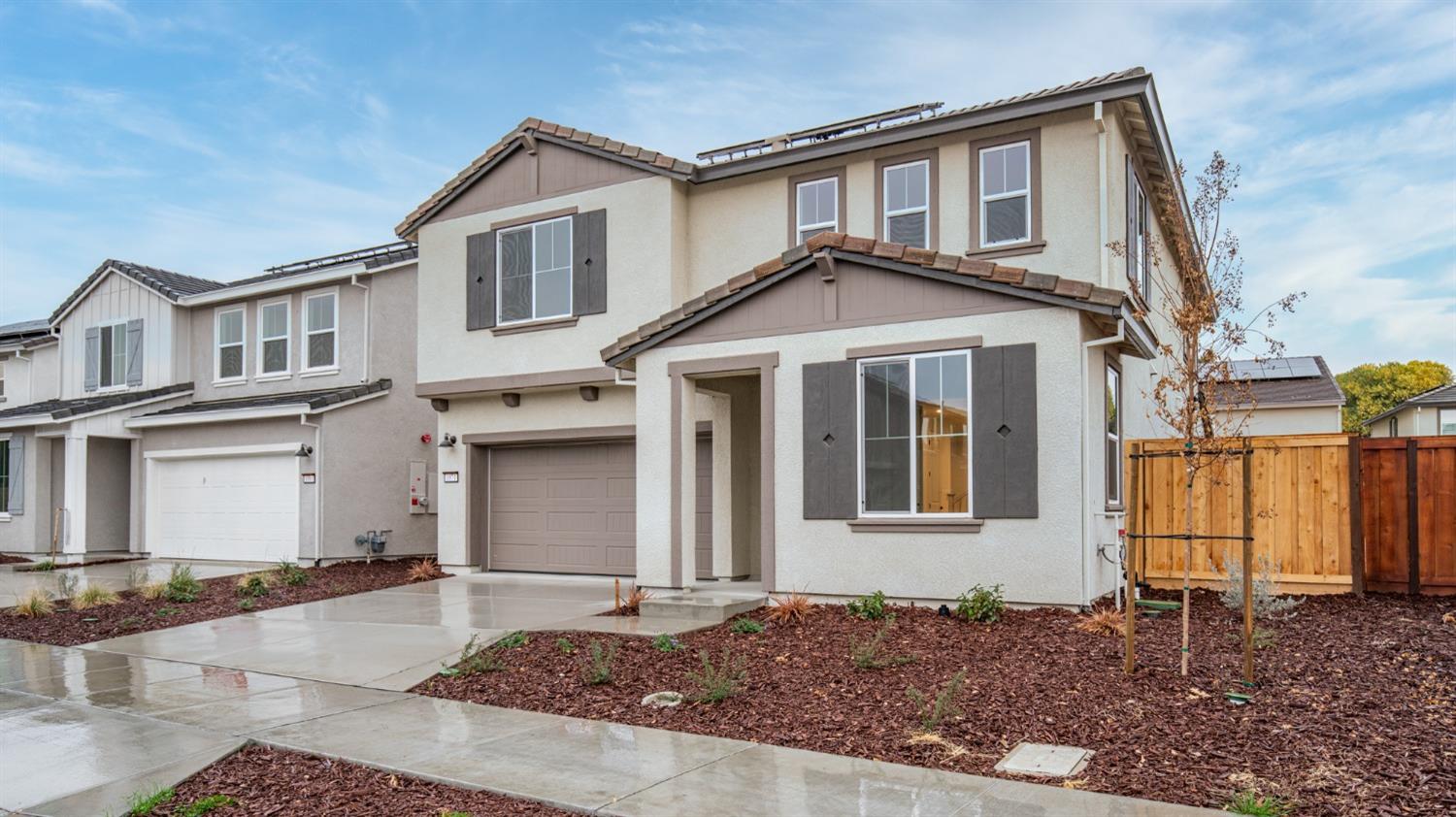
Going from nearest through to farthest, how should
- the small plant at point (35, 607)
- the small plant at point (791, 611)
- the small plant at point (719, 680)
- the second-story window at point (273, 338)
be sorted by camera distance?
the small plant at point (719, 680) → the small plant at point (791, 611) → the small plant at point (35, 607) → the second-story window at point (273, 338)

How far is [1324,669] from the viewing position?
7664mm

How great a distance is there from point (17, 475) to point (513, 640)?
18.6 metres

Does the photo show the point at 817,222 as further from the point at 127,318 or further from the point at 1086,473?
the point at 127,318

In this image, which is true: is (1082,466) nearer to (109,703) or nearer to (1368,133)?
(109,703)

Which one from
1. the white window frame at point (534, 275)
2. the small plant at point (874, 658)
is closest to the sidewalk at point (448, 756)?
the small plant at point (874, 658)

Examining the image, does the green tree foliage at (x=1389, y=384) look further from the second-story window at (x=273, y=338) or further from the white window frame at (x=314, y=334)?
the second-story window at (x=273, y=338)

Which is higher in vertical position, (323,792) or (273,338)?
(273,338)

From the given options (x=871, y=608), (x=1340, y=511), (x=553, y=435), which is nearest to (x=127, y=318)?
(x=553, y=435)

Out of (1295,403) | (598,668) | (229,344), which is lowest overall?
(598,668)

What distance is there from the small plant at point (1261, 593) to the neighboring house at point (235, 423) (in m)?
14.2

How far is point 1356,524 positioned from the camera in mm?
11227

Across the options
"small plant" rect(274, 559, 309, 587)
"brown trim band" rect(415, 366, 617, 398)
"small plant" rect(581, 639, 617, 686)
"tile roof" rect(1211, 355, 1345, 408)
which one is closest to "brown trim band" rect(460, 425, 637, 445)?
"brown trim band" rect(415, 366, 617, 398)

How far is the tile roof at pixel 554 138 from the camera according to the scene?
14.8 metres

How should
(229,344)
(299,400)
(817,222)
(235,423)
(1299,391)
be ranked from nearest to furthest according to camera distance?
1. (817,222)
2. (299,400)
3. (235,423)
4. (229,344)
5. (1299,391)
